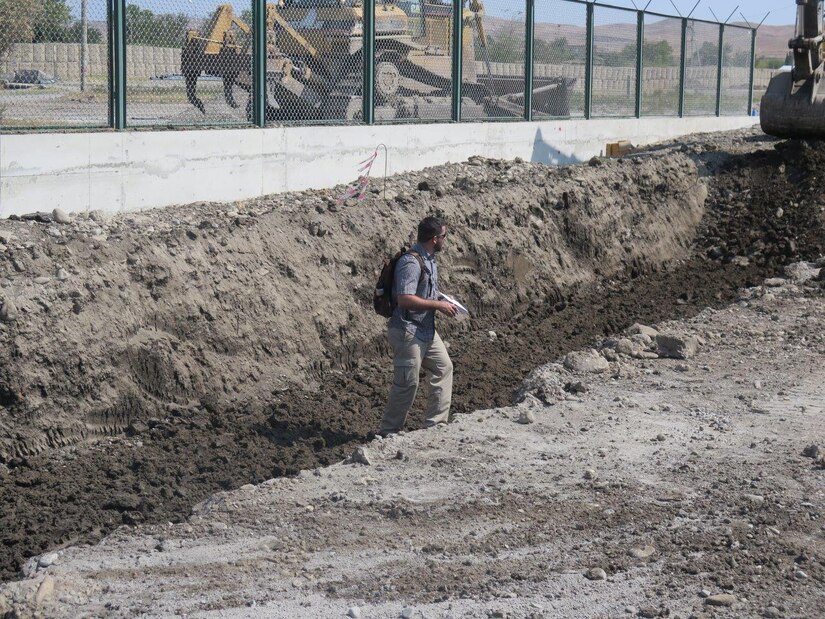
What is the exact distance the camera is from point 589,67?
20.9 m

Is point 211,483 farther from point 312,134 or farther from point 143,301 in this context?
point 312,134

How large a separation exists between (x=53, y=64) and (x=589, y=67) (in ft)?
41.4

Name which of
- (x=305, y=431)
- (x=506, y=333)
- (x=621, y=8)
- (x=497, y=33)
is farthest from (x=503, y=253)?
(x=621, y=8)

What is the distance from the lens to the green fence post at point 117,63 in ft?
36.6

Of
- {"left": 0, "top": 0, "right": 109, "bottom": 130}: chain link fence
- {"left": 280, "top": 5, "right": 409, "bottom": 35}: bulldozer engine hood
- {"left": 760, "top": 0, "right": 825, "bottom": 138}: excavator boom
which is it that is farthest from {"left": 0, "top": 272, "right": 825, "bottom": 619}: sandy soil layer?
{"left": 760, "top": 0, "right": 825, "bottom": 138}: excavator boom

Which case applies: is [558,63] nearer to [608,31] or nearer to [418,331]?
[608,31]

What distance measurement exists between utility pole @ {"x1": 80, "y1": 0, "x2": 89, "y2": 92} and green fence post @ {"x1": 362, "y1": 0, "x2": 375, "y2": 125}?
4470 mm

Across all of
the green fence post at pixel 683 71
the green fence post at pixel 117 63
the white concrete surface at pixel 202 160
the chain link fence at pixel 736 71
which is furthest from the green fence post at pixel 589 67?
the green fence post at pixel 117 63

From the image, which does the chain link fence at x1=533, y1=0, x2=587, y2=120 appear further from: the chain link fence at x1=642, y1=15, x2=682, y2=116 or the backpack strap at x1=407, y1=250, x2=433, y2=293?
the backpack strap at x1=407, y1=250, x2=433, y2=293

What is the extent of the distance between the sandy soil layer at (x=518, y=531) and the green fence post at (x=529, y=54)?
10439 mm

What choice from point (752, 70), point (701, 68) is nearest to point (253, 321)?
point (701, 68)

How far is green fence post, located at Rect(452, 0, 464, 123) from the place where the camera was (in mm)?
16594

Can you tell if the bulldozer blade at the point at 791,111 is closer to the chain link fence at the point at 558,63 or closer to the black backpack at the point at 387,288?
the chain link fence at the point at 558,63

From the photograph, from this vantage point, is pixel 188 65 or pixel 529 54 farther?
pixel 529 54
